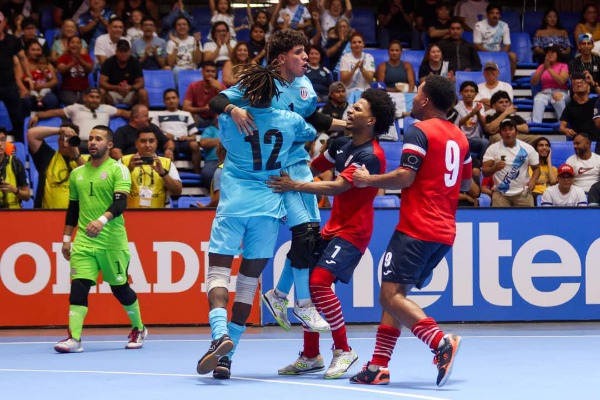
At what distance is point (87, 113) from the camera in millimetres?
14172

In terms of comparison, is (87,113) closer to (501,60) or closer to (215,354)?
(501,60)

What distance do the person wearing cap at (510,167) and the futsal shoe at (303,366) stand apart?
6.13 meters

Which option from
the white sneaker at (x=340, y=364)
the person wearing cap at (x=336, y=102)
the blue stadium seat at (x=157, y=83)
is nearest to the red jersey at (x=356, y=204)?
the white sneaker at (x=340, y=364)

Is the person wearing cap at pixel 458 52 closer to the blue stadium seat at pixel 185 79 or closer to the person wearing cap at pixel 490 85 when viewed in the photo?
the person wearing cap at pixel 490 85

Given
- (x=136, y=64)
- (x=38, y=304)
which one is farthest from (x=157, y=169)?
(x=136, y=64)

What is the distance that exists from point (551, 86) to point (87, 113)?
723 centimetres

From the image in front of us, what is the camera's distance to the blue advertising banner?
1121cm

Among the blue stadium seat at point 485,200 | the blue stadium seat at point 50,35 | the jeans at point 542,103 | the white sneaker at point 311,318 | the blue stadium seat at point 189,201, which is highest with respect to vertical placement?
the blue stadium seat at point 50,35

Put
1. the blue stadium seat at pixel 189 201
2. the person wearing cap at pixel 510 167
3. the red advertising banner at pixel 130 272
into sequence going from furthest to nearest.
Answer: the person wearing cap at pixel 510 167
the blue stadium seat at pixel 189 201
the red advertising banner at pixel 130 272

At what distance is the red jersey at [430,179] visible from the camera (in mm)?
6801

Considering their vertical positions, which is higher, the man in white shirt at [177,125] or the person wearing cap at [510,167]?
the man in white shirt at [177,125]

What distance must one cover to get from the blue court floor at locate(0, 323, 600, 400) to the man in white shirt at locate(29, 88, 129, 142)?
3.95 metres

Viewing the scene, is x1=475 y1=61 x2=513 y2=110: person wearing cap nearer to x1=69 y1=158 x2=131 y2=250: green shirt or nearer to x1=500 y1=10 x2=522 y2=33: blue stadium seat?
x1=500 y1=10 x2=522 y2=33: blue stadium seat

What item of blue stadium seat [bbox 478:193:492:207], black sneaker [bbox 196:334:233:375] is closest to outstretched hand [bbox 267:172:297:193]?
black sneaker [bbox 196:334:233:375]
